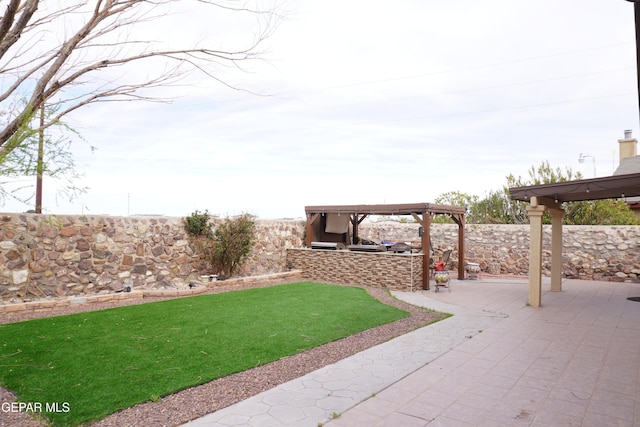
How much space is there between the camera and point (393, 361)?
517 centimetres

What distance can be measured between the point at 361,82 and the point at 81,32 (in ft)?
37.4

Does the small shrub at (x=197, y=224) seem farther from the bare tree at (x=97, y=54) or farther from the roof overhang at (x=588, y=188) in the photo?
the roof overhang at (x=588, y=188)

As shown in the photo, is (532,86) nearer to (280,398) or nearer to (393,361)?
(393,361)

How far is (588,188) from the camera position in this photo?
8.54 m

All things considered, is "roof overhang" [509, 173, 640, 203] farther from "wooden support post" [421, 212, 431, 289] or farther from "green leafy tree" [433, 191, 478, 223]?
"green leafy tree" [433, 191, 478, 223]

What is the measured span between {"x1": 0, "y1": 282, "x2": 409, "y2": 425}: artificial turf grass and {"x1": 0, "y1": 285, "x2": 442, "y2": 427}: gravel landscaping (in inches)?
5.0

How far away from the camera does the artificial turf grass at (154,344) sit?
4082mm

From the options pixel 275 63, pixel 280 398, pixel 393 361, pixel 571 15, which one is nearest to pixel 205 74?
pixel 275 63

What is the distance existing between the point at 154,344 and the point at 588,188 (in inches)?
348

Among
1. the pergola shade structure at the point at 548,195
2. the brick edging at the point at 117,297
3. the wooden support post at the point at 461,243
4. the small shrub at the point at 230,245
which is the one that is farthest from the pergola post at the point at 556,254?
the small shrub at the point at 230,245

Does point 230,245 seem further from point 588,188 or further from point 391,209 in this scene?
point 588,188

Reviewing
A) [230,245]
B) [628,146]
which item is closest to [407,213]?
[230,245]

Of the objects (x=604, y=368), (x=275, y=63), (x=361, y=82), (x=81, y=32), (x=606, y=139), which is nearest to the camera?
(x=81, y=32)

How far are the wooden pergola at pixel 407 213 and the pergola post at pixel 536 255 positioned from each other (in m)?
2.90
